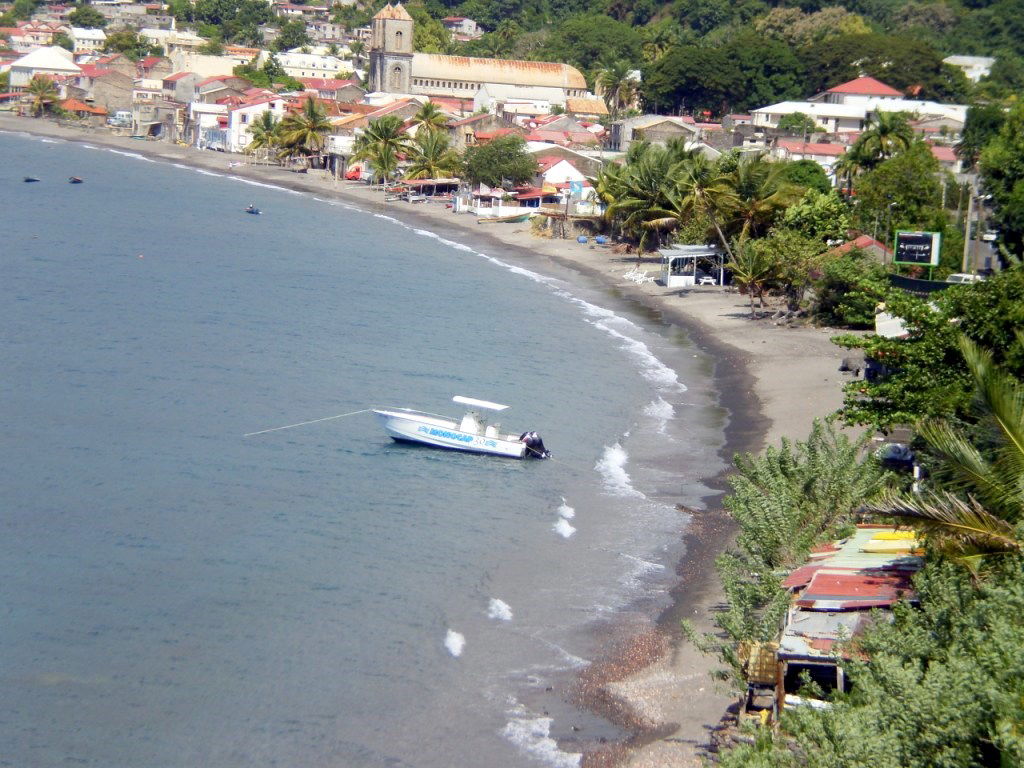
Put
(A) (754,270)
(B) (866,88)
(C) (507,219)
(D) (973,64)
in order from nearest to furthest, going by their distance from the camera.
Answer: (A) (754,270) → (C) (507,219) → (B) (866,88) → (D) (973,64)

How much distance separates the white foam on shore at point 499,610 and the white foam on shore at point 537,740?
338 centimetres

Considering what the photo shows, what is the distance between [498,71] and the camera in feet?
414

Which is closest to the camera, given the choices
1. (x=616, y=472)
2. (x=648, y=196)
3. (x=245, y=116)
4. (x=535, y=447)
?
(x=616, y=472)

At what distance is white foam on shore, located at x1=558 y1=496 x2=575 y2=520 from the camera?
27.8 m

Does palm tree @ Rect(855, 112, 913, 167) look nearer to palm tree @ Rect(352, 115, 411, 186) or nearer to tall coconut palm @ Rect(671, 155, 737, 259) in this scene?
tall coconut palm @ Rect(671, 155, 737, 259)

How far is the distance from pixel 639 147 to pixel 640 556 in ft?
149

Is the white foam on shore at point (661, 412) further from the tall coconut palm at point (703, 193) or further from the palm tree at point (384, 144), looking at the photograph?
the palm tree at point (384, 144)

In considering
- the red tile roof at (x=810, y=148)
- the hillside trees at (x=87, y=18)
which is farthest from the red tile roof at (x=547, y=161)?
the hillside trees at (x=87, y=18)

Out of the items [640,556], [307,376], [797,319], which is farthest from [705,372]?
[640,556]

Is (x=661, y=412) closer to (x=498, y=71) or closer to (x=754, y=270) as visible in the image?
(x=754, y=270)

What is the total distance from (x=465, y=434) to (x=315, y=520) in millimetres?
6369

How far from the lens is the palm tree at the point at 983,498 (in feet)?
45.7

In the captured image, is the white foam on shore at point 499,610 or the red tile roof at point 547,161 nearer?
the white foam on shore at point 499,610

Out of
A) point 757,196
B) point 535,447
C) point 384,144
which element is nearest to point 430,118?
point 384,144
